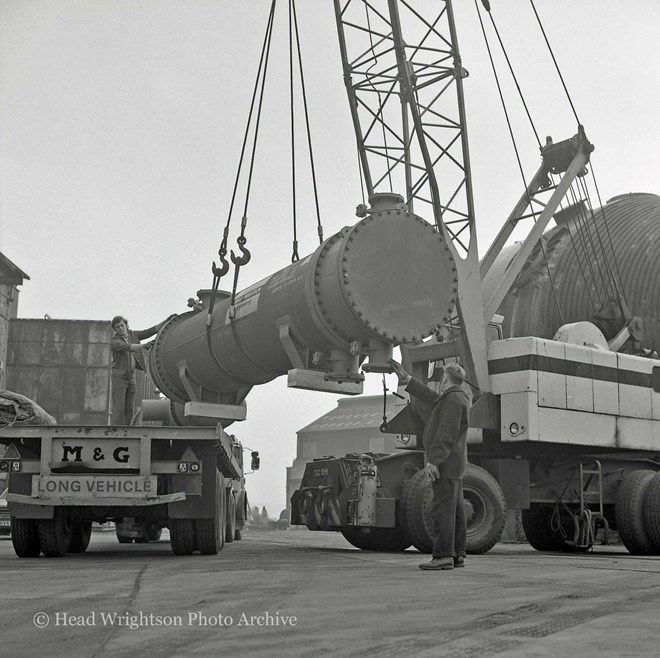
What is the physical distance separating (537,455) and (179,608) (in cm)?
819

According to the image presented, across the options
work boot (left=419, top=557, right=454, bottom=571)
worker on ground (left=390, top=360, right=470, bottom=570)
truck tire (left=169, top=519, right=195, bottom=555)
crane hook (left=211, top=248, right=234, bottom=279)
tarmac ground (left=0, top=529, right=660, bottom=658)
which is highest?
crane hook (left=211, top=248, right=234, bottom=279)

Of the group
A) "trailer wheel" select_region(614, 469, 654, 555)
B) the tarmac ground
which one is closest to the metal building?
"trailer wheel" select_region(614, 469, 654, 555)

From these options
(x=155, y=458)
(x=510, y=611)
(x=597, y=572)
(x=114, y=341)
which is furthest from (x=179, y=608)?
(x=114, y=341)

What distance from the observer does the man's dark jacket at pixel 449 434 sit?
8086 mm

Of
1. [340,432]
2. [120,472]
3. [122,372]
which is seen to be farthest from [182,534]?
[340,432]

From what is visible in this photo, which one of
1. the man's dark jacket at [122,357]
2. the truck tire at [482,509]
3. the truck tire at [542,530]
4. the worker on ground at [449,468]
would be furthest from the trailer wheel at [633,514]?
the man's dark jacket at [122,357]

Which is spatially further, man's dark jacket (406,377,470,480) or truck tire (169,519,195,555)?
truck tire (169,519,195,555)

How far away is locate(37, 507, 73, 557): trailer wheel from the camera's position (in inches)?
406

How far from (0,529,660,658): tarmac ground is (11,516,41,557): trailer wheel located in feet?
7.77

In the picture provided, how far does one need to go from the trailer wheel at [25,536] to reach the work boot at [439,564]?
4381 mm

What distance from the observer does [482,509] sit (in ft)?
37.7

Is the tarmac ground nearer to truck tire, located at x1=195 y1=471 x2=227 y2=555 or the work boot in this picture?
the work boot

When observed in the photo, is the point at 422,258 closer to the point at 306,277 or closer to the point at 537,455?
the point at 306,277

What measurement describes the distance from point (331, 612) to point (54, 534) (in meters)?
6.09
